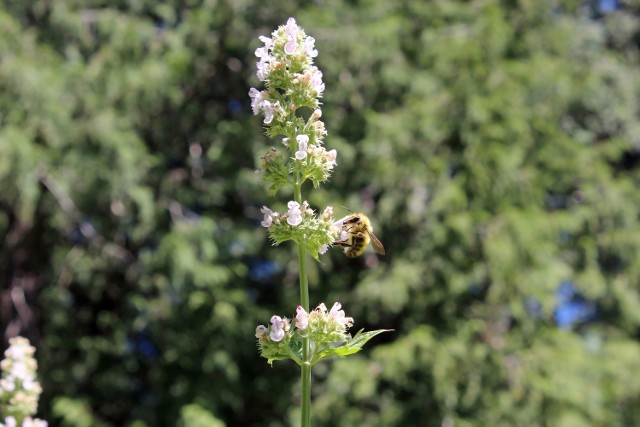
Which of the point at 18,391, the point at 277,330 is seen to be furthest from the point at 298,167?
the point at 18,391

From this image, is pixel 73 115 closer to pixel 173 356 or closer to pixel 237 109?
pixel 237 109

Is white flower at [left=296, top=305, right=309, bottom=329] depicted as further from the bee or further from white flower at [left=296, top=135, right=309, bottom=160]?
the bee

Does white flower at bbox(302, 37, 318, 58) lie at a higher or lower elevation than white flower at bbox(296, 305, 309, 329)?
higher

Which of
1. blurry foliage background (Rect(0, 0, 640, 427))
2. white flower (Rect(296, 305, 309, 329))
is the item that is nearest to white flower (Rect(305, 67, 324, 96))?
white flower (Rect(296, 305, 309, 329))

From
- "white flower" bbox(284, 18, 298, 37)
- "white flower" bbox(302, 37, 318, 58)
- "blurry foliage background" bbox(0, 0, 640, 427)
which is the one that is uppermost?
"blurry foliage background" bbox(0, 0, 640, 427)

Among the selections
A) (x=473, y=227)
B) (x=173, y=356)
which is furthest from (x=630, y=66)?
(x=173, y=356)

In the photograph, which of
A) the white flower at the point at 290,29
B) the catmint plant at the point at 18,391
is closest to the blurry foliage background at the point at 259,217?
the catmint plant at the point at 18,391

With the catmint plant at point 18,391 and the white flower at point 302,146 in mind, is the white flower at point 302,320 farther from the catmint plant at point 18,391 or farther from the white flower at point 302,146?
the catmint plant at point 18,391
